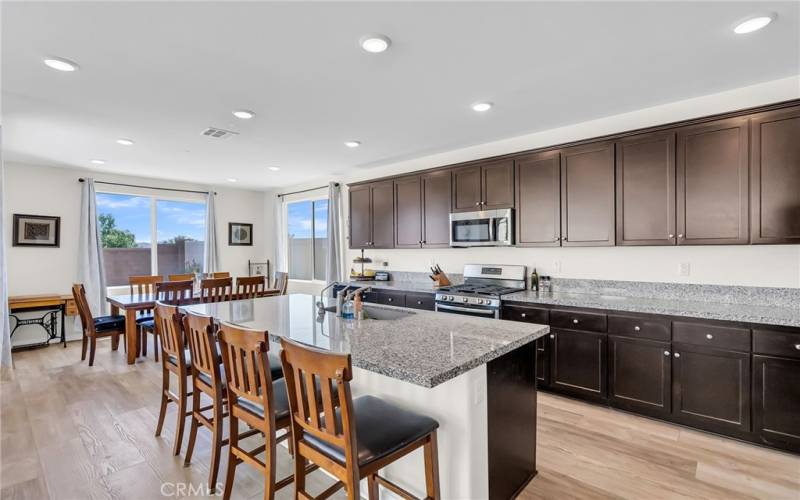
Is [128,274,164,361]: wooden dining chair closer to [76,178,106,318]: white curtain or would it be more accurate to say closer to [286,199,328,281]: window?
[76,178,106,318]: white curtain

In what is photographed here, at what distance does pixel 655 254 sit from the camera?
11.0ft

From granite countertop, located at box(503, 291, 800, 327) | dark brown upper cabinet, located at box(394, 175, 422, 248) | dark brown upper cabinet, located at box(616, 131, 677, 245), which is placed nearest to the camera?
granite countertop, located at box(503, 291, 800, 327)

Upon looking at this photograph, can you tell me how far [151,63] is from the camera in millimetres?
2439

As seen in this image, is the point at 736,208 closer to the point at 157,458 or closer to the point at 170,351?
the point at 170,351

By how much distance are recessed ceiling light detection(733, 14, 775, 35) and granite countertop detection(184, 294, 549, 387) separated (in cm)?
197

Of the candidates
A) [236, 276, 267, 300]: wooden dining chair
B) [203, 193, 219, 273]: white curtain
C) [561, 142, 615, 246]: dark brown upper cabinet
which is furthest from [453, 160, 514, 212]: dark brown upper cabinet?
[203, 193, 219, 273]: white curtain

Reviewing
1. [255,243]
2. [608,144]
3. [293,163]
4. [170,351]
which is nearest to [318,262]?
[255,243]

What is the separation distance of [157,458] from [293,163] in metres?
3.87

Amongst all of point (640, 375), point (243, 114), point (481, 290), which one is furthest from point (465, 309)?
point (243, 114)

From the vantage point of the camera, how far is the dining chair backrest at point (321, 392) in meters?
1.29

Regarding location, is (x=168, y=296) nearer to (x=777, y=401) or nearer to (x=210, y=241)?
(x=210, y=241)

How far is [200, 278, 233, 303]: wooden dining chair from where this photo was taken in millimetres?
4633

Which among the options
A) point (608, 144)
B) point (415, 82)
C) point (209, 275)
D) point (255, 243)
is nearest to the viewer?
point (415, 82)

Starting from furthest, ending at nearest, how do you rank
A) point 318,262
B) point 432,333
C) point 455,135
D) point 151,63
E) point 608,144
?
point 318,262 → point 455,135 → point 608,144 → point 151,63 → point 432,333
